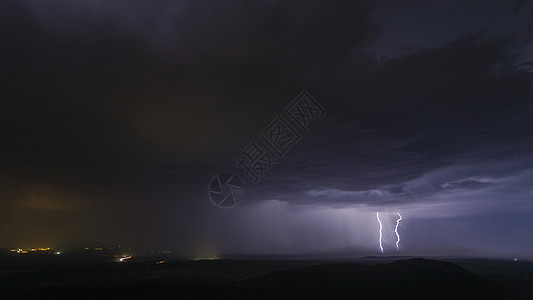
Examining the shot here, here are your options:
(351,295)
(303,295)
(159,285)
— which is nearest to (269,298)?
(303,295)

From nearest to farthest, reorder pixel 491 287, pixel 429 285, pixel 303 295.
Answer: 1. pixel 303 295
2. pixel 429 285
3. pixel 491 287

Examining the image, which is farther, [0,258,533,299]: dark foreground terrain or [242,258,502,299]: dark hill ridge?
[242,258,502,299]: dark hill ridge

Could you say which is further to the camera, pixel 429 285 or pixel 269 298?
pixel 429 285

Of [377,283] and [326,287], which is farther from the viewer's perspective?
[377,283]

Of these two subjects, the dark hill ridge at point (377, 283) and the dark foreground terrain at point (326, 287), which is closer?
the dark foreground terrain at point (326, 287)

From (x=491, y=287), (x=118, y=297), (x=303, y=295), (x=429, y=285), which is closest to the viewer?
(x=118, y=297)

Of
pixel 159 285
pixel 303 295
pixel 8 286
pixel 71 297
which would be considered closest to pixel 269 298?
pixel 303 295

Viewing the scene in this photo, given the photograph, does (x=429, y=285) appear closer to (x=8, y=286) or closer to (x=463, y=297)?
(x=463, y=297)

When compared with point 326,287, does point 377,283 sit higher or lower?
higher
